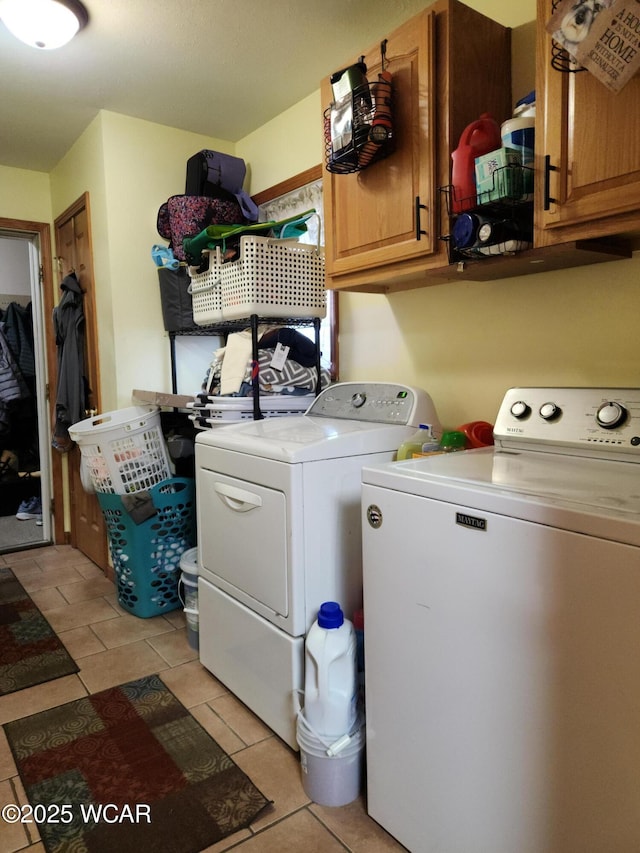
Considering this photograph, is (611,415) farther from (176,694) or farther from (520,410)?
(176,694)

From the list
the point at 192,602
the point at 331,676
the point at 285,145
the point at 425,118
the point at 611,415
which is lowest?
the point at 192,602

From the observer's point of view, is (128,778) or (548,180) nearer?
(548,180)

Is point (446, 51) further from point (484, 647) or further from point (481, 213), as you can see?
point (484, 647)

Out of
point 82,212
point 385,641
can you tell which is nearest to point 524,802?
point 385,641

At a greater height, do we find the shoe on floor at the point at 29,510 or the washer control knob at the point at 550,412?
the washer control knob at the point at 550,412

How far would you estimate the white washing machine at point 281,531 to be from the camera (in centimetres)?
159

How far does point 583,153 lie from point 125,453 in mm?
2094

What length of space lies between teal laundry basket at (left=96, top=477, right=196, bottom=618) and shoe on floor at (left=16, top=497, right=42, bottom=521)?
2119mm

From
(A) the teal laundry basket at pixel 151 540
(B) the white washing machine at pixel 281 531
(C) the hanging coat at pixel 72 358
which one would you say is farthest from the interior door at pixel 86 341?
(B) the white washing machine at pixel 281 531

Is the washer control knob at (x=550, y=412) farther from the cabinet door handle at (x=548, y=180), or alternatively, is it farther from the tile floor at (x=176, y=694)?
the tile floor at (x=176, y=694)

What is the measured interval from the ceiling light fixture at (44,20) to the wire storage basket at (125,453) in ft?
4.76

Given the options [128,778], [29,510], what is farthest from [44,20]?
[29,510]

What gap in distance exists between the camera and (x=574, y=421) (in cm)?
142

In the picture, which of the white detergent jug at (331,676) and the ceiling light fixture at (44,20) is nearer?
the white detergent jug at (331,676)
